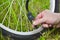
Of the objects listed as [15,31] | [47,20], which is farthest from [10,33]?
[47,20]

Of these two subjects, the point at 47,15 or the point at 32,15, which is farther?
the point at 32,15

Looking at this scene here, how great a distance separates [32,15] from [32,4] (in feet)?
0.51

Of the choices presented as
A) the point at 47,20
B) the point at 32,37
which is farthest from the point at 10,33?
the point at 47,20

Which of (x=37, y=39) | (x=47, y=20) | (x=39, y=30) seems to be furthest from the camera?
(x=37, y=39)

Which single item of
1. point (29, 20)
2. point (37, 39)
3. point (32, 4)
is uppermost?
point (32, 4)

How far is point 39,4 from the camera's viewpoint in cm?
197

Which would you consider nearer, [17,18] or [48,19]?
[48,19]

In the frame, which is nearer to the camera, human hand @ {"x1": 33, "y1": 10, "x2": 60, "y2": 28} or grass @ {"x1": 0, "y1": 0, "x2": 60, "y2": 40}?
human hand @ {"x1": 33, "y1": 10, "x2": 60, "y2": 28}

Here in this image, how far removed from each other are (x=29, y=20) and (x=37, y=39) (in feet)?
0.61

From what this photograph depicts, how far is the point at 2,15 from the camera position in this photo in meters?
1.87

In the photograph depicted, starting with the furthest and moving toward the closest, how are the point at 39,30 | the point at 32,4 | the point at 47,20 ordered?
1. the point at 32,4
2. the point at 39,30
3. the point at 47,20

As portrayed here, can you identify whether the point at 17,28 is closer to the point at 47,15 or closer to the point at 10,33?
the point at 10,33

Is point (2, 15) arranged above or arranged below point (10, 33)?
above

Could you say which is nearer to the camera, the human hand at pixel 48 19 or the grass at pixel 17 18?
the human hand at pixel 48 19
